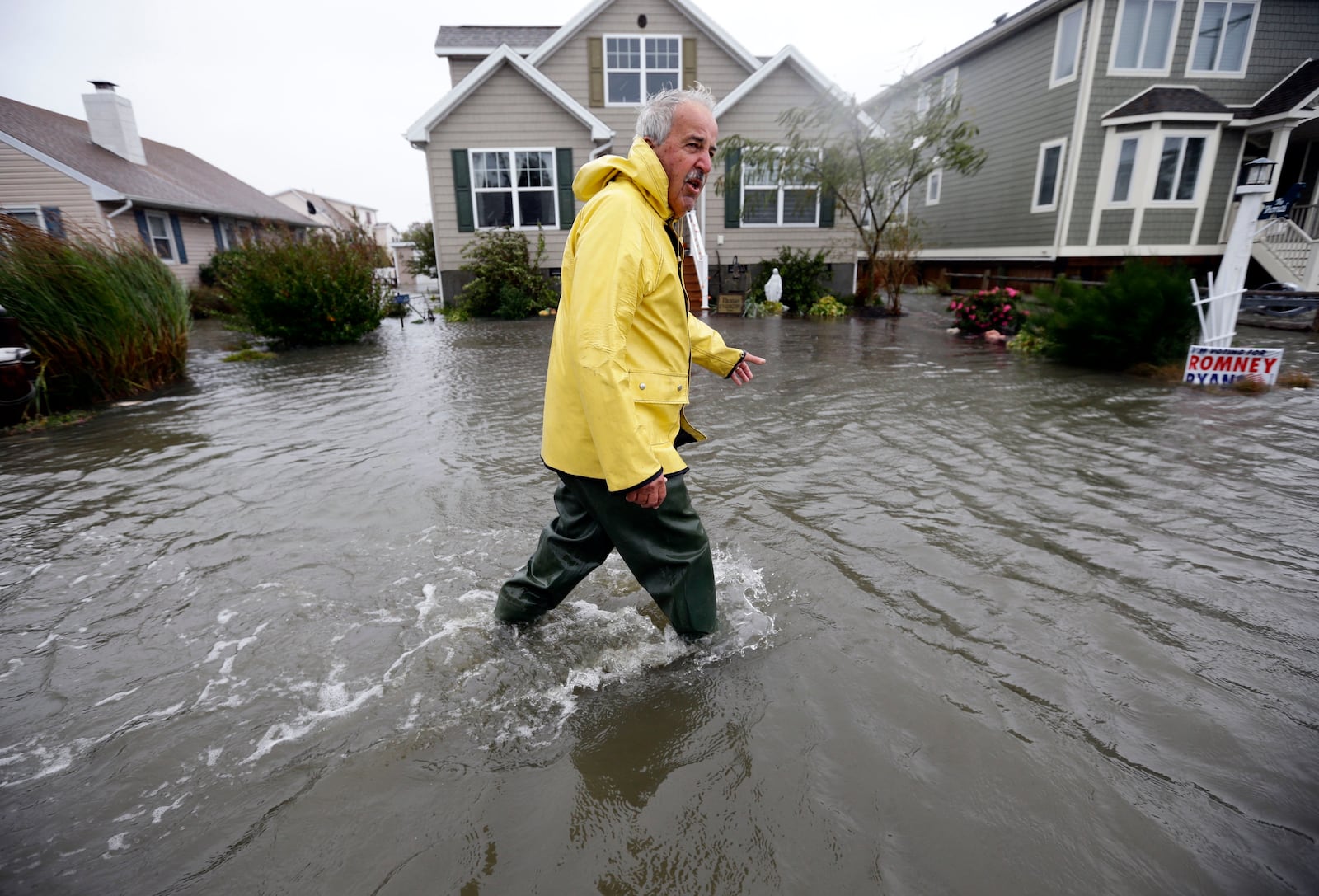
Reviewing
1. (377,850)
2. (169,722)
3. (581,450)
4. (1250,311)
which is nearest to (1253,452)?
(581,450)

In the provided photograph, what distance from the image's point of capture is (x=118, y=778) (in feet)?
6.87

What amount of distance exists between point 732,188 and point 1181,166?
9.90 meters

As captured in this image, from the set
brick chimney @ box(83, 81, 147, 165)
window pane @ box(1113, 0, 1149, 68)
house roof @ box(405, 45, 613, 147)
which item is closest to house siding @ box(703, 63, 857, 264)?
house roof @ box(405, 45, 613, 147)

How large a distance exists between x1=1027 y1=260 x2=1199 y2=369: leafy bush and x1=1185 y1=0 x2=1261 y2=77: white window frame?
10.2 meters

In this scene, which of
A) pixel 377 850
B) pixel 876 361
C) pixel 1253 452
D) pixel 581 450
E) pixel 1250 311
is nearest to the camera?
pixel 377 850

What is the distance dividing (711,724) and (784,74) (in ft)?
56.7

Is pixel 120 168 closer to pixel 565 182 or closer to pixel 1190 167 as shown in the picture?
pixel 565 182

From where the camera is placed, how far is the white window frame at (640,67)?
1639 centimetres

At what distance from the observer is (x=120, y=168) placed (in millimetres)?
19297

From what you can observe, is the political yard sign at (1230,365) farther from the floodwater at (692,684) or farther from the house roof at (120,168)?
the house roof at (120,168)

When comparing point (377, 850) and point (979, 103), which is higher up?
point (979, 103)

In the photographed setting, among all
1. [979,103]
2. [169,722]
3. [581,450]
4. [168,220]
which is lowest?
[169,722]

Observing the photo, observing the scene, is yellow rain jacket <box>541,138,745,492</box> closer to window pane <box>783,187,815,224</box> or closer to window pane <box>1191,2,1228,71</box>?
window pane <box>783,187,815,224</box>

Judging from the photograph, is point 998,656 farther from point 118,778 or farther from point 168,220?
point 168,220
